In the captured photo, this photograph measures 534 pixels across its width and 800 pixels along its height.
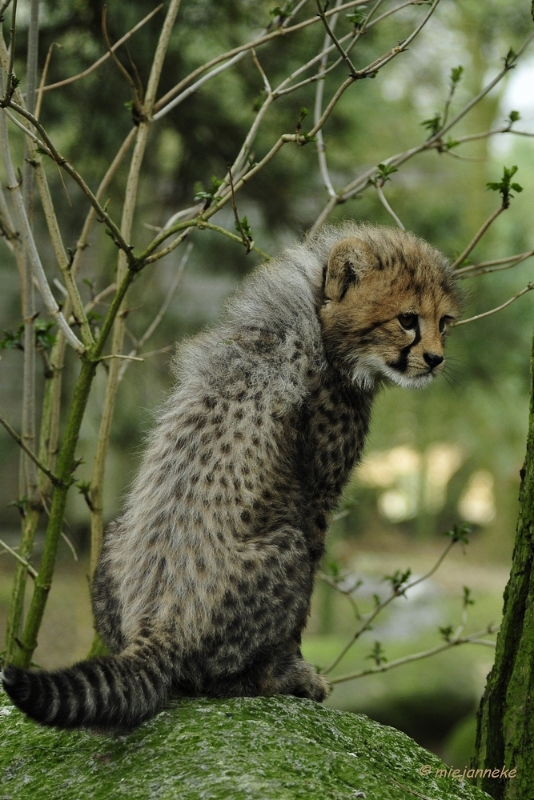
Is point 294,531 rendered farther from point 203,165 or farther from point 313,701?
point 203,165

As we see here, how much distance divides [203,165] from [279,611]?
4845 millimetres

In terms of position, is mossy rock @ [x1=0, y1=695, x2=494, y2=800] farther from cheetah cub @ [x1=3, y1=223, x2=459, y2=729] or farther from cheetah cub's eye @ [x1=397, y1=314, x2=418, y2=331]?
cheetah cub's eye @ [x1=397, y1=314, x2=418, y2=331]

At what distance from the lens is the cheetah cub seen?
3.21 metres

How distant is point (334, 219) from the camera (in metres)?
7.45

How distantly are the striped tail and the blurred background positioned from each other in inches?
53.8

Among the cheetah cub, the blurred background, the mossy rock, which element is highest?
the blurred background

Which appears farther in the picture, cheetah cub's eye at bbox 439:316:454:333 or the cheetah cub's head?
cheetah cub's eye at bbox 439:316:454:333

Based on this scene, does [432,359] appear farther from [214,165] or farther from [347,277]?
[214,165]

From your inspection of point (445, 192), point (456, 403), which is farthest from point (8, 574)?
point (445, 192)

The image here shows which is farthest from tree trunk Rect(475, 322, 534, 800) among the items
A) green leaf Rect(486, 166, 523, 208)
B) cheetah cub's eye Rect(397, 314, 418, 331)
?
green leaf Rect(486, 166, 523, 208)

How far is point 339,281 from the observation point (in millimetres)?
→ 3990

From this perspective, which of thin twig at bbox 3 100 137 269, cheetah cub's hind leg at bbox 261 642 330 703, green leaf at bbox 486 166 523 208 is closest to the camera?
thin twig at bbox 3 100 137 269

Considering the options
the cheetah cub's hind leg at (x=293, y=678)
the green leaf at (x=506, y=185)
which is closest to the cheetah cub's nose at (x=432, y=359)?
the green leaf at (x=506, y=185)

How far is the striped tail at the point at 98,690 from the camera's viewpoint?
2.49 metres
